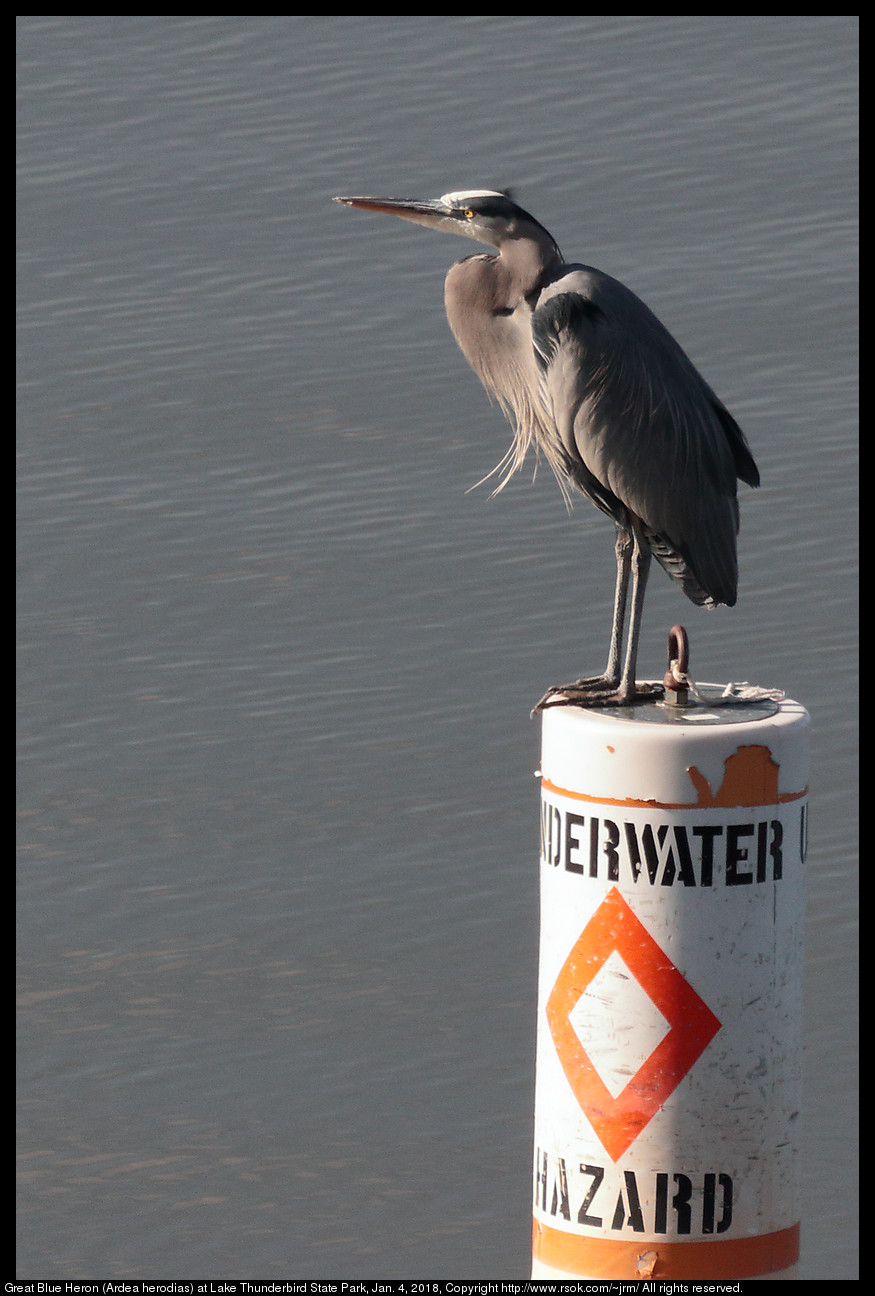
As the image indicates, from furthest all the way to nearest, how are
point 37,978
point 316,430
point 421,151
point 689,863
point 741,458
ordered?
point 421,151 → point 316,430 → point 37,978 → point 741,458 → point 689,863

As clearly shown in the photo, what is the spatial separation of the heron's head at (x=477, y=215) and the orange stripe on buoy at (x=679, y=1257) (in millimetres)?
2997

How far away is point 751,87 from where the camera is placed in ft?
54.3

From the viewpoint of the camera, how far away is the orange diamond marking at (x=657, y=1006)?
5.65 m

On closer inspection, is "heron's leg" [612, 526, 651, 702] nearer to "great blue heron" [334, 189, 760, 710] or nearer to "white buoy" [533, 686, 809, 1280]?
"great blue heron" [334, 189, 760, 710]

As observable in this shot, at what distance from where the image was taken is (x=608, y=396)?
680cm

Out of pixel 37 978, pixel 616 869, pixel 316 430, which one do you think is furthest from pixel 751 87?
pixel 616 869

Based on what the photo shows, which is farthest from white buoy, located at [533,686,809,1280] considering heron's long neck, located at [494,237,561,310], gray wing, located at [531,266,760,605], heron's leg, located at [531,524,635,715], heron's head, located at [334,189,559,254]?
heron's head, located at [334,189,559,254]

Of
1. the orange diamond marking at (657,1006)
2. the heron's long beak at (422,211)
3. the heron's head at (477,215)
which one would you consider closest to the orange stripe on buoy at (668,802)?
the orange diamond marking at (657,1006)

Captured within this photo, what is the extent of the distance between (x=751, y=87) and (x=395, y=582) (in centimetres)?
642

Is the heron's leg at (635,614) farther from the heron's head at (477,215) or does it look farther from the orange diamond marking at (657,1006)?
the heron's head at (477,215)

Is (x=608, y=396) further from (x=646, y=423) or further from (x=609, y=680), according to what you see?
(x=609, y=680)

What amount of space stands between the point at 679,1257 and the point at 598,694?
1581 mm

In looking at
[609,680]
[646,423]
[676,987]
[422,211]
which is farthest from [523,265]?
[676,987]
